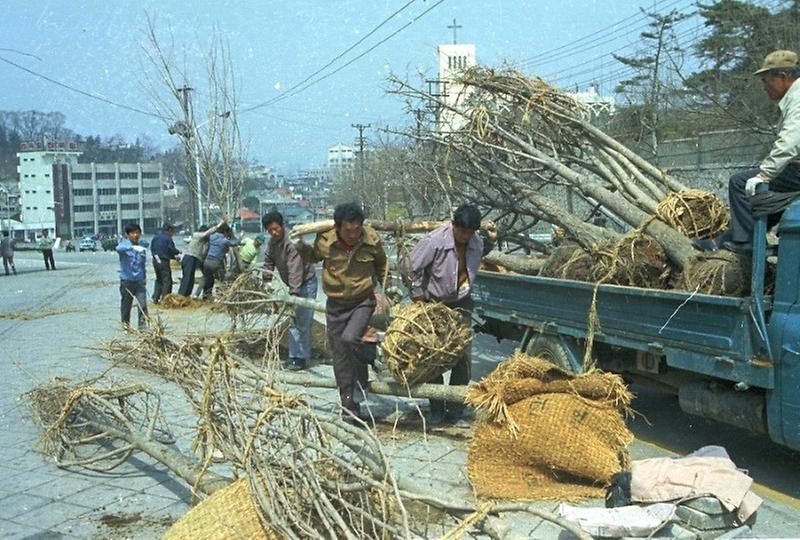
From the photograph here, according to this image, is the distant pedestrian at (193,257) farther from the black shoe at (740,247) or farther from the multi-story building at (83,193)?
the multi-story building at (83,193)

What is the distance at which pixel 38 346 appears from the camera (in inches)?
472

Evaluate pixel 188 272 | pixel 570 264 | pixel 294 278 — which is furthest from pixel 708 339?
pixel 188 272

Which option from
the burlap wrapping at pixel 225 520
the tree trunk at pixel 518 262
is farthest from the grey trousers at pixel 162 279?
the burlap wrapping at pixel 225 520

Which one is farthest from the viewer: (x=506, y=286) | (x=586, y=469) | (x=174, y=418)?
(x=506, y=286)

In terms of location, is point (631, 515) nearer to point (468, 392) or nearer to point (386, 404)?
point (468, 392)

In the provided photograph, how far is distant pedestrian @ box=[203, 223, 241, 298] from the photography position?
1620 cm

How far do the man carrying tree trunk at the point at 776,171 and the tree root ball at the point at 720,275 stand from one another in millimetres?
88

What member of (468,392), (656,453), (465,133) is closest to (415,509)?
(468,392)

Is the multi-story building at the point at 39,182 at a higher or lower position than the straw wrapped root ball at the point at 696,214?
higher

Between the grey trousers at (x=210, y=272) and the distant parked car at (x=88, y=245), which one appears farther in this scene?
the distant parked car at (x=88, y=245)

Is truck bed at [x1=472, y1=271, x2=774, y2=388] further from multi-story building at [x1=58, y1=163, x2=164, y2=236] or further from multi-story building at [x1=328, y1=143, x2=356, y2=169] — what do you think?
multi-story building at [x1=58, y1=163, x2=164, y2=236]

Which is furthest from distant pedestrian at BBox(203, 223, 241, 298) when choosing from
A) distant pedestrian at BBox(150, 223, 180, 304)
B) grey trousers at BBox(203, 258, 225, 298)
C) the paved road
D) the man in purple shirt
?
the man in purple shirt

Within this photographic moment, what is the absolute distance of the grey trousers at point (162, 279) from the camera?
53.4 feet

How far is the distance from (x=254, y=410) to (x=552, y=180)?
556cm
